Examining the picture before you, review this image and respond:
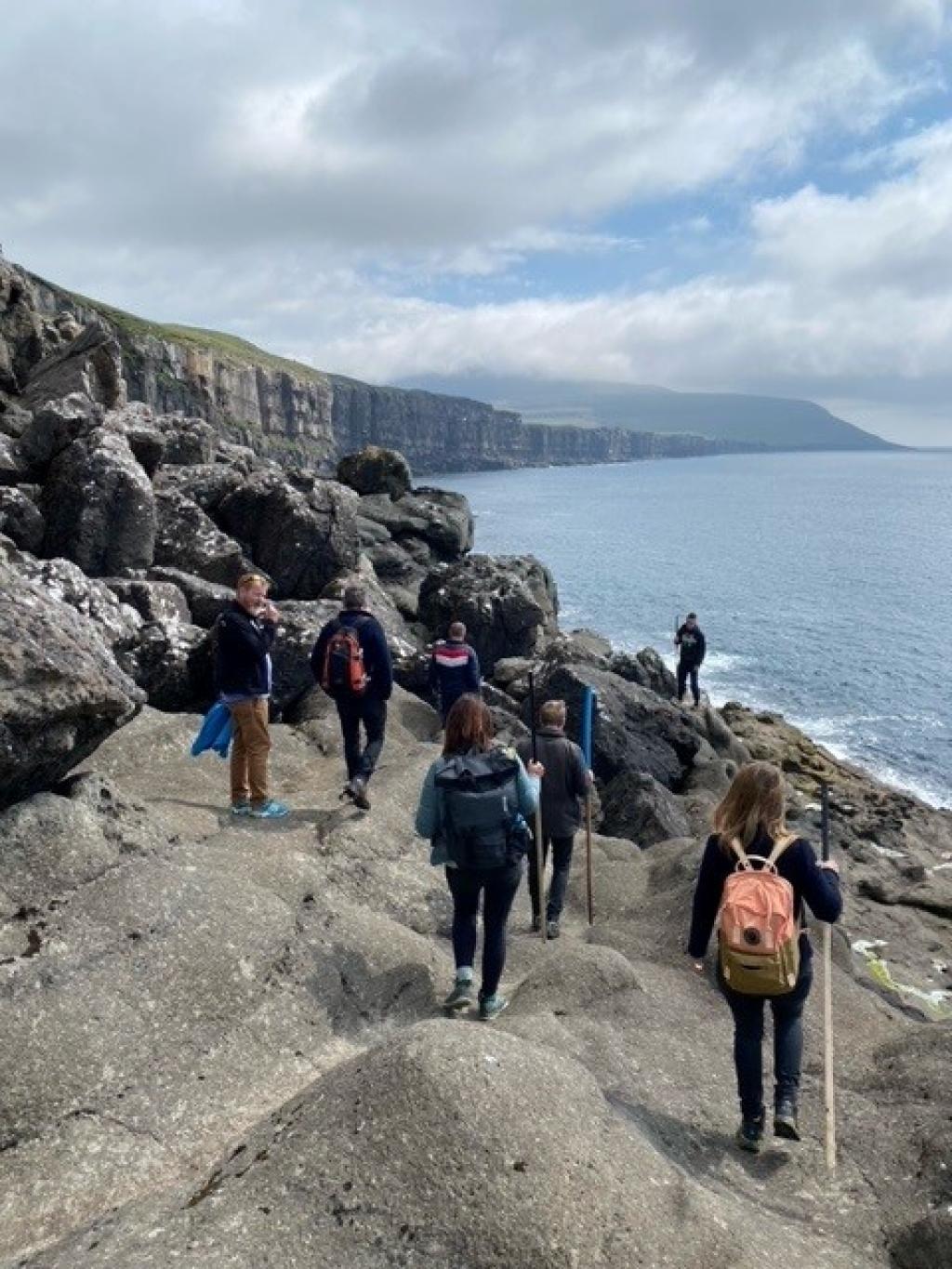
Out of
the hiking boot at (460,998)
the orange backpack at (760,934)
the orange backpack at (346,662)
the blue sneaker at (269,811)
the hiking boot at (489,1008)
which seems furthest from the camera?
the orange backpack at (346,662)

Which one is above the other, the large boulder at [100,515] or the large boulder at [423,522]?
the large boulder at [100,515]

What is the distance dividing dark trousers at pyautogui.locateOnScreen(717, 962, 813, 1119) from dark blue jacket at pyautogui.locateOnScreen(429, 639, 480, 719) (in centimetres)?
1174

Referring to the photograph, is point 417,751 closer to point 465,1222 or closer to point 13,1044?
point 13,1044

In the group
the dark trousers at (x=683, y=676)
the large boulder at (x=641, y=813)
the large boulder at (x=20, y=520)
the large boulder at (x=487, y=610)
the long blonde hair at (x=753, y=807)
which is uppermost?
the large boulder at (x=20, y=520)

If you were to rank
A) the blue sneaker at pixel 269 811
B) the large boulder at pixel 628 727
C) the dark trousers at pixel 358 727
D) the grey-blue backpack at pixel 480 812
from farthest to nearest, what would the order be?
the large boulder at pixel 628 727 < the dark trousers at pixel 358 727 < the blue sneaker at pixel 269 811 < the grey-blue backpack at pixel 480 812

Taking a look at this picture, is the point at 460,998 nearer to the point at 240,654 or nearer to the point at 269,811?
the point at 269,811

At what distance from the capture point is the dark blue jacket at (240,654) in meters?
13.1

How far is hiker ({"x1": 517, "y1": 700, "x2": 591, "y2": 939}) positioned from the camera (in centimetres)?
1312

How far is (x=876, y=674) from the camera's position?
212ft

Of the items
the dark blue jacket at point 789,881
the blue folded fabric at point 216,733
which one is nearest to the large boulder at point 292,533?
the blue folded fabric at point 216,733

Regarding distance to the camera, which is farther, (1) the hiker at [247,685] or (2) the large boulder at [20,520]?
(2) the large boulder at [20,520]

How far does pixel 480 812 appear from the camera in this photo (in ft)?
29.3

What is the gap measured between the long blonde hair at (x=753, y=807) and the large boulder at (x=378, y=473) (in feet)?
192

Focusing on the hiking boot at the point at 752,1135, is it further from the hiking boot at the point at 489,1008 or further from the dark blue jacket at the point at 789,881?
the hiking boot at the point at 489,1008
